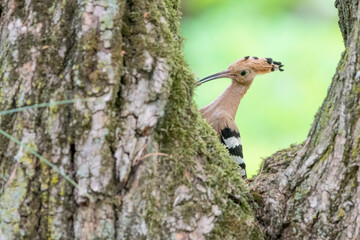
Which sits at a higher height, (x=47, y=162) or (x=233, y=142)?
(x=233, y=142)

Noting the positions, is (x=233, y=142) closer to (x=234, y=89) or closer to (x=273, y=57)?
(x=234, y=89)

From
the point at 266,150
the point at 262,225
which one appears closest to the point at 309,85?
the point at 266,150

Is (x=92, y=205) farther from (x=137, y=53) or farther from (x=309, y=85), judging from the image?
(x=309, y=85)

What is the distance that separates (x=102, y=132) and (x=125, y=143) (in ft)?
0.23

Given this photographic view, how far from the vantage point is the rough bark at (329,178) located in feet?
5.58

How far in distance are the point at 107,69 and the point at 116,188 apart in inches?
12.5

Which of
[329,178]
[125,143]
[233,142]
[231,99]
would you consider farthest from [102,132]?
[231,99]

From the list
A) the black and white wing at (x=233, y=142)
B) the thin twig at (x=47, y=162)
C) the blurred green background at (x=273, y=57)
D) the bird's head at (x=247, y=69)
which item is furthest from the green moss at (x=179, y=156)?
the blurred green background at (x=273, y=57)

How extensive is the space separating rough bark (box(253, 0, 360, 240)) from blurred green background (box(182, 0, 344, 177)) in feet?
8.23

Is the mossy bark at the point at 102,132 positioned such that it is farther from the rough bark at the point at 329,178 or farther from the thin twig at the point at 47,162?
the rough bark at the point at 329,178

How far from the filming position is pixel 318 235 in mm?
1735

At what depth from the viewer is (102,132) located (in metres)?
1.61

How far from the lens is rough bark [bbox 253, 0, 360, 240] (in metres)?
1.70

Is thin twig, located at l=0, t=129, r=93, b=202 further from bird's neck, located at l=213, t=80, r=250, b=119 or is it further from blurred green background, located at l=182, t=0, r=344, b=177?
blurred green background, located at l=182, t=0, r=344, b=177
